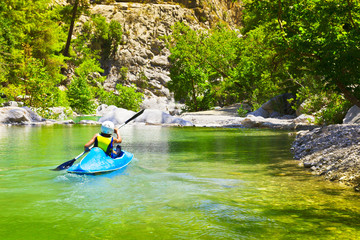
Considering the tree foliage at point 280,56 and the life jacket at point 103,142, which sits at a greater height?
the tree foliage at point 280,56

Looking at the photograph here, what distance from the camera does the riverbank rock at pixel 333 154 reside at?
6.71 m

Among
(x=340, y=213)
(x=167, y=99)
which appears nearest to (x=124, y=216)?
(x=340, y=213)

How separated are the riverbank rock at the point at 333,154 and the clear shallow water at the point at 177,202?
0.38 m

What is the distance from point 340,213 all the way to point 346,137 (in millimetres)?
5409

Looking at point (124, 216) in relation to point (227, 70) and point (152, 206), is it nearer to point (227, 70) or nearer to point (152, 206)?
point (152, 206)

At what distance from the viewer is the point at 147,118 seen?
85.3 feet

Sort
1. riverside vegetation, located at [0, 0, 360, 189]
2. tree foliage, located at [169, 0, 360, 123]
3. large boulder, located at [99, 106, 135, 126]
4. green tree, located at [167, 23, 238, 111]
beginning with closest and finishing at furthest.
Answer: tree foliage, located at [169, 0, 360, 123]
riverside vegetation, located at [0, 0, 360, 189]
large boulder, located at [99, 106, 135, 126]
green tree, located at [167, 23, 238, 111]

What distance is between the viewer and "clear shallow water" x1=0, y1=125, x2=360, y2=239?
161 inches

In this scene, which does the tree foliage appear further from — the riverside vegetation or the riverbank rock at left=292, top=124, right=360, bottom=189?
the riverbank rock at left=292, top=124, right=360, bottom=189

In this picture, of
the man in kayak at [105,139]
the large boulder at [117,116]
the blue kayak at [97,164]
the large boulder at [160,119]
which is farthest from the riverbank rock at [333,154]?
the large boulder at [117,116]

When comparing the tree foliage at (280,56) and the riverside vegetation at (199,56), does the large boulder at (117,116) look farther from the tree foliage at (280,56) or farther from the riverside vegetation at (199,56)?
the tree foliage at (280,56)

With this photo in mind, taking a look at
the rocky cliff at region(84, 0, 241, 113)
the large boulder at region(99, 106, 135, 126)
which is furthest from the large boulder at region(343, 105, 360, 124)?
the rocky cliff at region(84, 0, 241, 113)

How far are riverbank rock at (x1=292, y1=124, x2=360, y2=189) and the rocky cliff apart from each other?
51.4 m

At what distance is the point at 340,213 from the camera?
473 centimetres
